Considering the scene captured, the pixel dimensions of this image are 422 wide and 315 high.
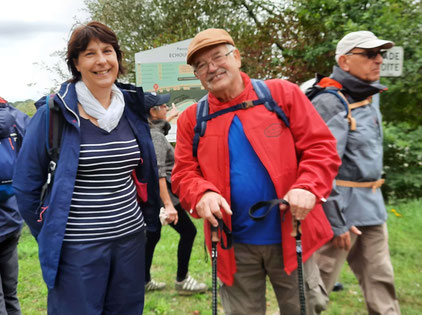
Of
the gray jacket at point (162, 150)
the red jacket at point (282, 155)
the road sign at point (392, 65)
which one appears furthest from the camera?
the road sign at point (392, 65)

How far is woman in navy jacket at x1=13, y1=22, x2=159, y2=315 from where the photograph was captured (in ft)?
7.56

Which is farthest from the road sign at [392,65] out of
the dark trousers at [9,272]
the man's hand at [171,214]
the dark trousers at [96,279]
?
the dark trousers at [9,272]

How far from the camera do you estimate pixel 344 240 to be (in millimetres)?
2879

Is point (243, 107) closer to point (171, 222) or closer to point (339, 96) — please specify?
point (339, 96)

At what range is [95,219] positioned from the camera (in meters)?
2.38

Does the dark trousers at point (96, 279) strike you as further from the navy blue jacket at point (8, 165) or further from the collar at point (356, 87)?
the collar at point (356, 87)

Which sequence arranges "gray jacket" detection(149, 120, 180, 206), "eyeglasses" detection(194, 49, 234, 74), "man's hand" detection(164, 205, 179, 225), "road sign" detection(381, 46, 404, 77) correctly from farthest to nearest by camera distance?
"road sign" detection(381, 46, 404, 77) < "gray jacket" detection(149, 120, 180, 206) < "man's hand" detection(164, 205, 179, 225) < "eyeglasses" detection(194, 49, 234, 74)

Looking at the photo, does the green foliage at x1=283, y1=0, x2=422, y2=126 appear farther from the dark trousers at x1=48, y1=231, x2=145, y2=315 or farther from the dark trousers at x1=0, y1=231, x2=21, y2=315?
the dark trousers at x1=0, y1=231, x2=21, y2=315

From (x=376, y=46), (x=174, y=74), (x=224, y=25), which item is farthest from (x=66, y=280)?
(x=224, y=25)

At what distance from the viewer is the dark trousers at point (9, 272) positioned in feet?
11.0

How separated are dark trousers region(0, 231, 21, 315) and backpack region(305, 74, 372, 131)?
2.67 metres

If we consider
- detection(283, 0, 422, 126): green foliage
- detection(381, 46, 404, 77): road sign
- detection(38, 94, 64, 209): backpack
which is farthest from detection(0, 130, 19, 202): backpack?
detection(283, 0, 422, 126): green foliage

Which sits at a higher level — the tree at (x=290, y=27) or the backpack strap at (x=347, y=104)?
the tree at (x=290, y=27)

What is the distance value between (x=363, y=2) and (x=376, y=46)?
18.9ft
